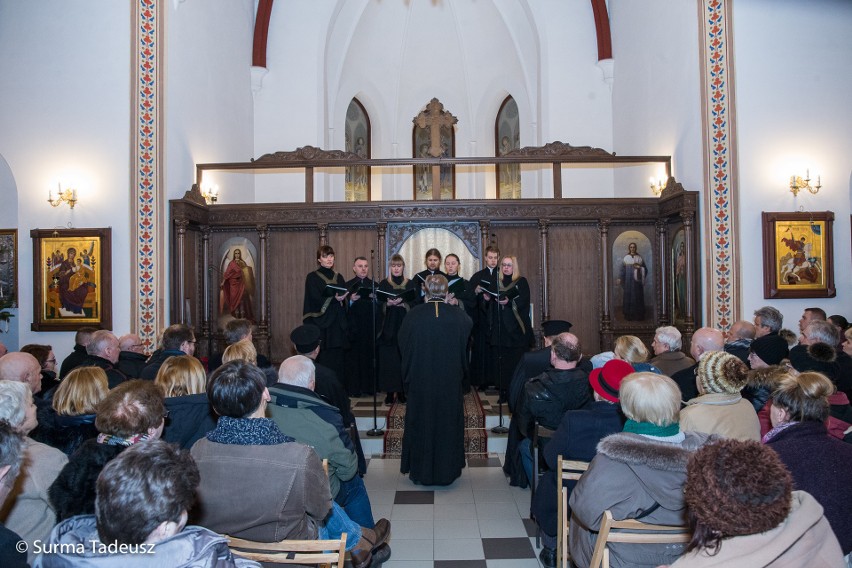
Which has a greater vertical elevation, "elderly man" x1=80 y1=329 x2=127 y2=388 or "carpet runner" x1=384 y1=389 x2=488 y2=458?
"elderly man" x1=80 y1=329 x2=127 y2=388

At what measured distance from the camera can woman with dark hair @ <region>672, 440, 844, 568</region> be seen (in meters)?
1.93

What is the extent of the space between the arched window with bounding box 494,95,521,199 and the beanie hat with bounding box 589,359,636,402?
1114 cm

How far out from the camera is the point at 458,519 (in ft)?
17.2

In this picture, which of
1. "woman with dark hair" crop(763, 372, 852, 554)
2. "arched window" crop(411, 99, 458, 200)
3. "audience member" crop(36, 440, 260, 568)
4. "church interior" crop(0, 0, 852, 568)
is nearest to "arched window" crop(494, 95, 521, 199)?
"church interior" crop(0, 0, 852, 568)

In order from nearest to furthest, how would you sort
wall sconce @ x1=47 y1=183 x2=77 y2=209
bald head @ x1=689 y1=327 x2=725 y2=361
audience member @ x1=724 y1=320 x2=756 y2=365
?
bald head @ x1=689 y1=327 x2=725 y2=361 < audience member @ x1=724 y1=320 x2=756 y2=365 < wall sconce @ x1=47 y1=183 x2=77 y2=209

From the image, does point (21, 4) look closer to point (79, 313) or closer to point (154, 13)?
point (154, 13)

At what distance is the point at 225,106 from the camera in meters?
11.6

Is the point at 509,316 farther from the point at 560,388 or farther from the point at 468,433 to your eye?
the point at 560,388

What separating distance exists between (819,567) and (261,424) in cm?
206

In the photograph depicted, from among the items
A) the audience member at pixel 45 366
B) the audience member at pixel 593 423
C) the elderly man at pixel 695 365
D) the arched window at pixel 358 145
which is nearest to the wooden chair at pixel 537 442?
the audience member at pixel 593 423

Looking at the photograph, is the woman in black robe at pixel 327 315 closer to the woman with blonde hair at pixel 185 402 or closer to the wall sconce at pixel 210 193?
the wall sconce at pixel 210 193

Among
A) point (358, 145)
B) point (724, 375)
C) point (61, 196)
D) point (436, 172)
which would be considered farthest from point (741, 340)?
point (358, 145)

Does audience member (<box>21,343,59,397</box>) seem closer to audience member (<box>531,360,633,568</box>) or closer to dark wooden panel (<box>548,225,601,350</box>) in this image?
audience member (<box>531,360,633,568</box>)

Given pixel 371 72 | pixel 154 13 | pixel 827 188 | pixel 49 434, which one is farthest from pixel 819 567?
pixel 371 72
